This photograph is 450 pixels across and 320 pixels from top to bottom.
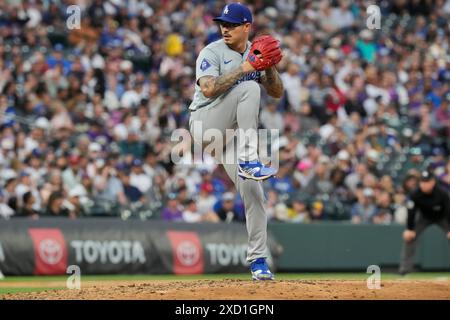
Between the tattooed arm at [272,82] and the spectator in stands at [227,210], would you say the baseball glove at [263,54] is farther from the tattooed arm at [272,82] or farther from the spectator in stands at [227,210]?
the spectator in stands at [227,210]

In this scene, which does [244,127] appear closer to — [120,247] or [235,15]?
[235,15]

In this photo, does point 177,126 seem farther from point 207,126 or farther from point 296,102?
point 207,126

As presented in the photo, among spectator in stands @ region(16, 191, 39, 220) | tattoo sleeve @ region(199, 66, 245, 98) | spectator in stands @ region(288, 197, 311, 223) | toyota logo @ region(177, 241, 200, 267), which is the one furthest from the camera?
spectator in stands @ region(288, 197, 311, 223)

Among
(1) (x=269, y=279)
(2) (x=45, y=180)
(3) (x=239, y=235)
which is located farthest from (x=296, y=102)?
(1) (x=269, y=279)

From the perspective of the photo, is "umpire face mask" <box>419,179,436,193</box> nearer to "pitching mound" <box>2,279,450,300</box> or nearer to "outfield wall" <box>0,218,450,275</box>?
"outfield wall" <box>0,218,450,275</box>

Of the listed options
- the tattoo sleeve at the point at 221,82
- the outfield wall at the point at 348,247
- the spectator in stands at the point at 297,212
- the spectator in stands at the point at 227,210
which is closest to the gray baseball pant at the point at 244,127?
the tattoo sleeve at the point at 221,82

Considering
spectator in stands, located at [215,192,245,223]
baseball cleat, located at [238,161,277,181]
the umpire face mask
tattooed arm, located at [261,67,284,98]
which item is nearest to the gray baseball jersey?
tattooed arm, located at [261,67,284,98]
